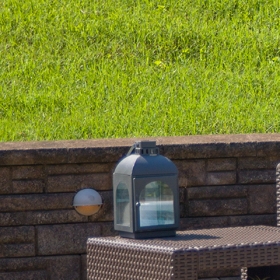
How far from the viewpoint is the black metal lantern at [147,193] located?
304cm

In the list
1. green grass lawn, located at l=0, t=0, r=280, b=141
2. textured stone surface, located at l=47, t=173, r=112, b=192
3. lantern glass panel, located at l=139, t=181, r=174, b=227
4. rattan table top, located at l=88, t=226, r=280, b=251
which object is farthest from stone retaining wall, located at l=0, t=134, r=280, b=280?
lantern glass panel, located at l=139, t=181, r=174, b=227

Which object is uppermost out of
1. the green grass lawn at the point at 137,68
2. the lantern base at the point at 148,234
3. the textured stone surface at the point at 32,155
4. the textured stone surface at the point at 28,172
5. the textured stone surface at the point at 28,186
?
the green grass lawn at the point at 137,68

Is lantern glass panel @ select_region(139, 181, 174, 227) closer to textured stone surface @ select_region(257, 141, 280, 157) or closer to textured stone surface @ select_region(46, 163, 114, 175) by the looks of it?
textured stone surface @ select_region(46, 163, 114, 175)

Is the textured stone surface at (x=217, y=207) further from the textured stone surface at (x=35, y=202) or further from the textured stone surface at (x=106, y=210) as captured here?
the textured stone surface at (x=35, y=202)

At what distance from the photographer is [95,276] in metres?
3.12

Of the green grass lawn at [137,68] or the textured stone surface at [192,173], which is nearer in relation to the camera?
the textured stone surface at [192,173]

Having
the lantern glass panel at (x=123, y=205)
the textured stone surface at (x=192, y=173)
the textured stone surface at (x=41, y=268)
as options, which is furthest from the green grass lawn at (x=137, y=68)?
the lantern glass panel at (x=123, y=205)

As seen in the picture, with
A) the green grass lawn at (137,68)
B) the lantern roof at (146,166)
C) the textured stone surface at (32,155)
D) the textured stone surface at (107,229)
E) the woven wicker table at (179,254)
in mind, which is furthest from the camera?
the green grass lawn at (137,68)


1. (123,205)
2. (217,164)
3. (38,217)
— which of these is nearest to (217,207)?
(217,164)

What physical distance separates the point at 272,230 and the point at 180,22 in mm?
4497

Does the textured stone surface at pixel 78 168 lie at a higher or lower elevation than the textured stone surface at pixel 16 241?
higher

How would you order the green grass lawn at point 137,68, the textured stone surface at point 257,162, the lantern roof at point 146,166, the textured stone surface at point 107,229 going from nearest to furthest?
the lantern roof at point 146,166
the textured stone surface at point 107,229
the textured stone surface at point 257,162
the green grass lawn at point 137,68

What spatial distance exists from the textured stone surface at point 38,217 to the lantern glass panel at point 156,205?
113 cm

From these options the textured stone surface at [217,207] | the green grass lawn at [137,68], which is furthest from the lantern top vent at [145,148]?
→ the green grass lawn at [137,68]
